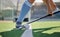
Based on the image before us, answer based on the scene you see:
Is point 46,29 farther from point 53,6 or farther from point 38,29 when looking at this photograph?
point 53,6

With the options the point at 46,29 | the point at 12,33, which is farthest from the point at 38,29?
the point at 12,33

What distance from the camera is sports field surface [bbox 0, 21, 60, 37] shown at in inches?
85.6

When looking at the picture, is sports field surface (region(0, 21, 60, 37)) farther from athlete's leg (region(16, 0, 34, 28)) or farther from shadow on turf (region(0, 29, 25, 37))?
athlete's leg (region(16, 0, 34, 28))

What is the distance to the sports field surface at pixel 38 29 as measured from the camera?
217 cm

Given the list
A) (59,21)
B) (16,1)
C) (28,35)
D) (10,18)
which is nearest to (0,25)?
(10,18)

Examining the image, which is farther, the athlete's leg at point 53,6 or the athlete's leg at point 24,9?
the athlete's leg at point 53,6

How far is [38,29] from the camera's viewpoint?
234 cm

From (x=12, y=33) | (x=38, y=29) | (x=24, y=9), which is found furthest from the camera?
(x=38, y=29)

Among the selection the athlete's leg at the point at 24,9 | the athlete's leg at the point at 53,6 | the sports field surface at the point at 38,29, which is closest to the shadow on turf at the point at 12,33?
the sports field surface at the point at 38,29

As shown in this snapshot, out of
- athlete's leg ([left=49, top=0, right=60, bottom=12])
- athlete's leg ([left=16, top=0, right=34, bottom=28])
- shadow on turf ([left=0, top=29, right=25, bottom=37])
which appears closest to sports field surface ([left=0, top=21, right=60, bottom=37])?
shadow on turf ([left=0, top=29, right=25, bottom=37])

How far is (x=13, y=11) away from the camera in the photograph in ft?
8.20

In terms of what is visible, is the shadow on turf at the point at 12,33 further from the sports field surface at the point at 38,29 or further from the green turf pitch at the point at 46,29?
the green turf pitch at the point at 46,29

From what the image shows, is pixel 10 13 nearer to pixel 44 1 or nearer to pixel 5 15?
pixel 5 15

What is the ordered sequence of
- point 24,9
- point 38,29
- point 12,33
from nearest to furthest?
point 24,9
point 12,33
point 38,29
